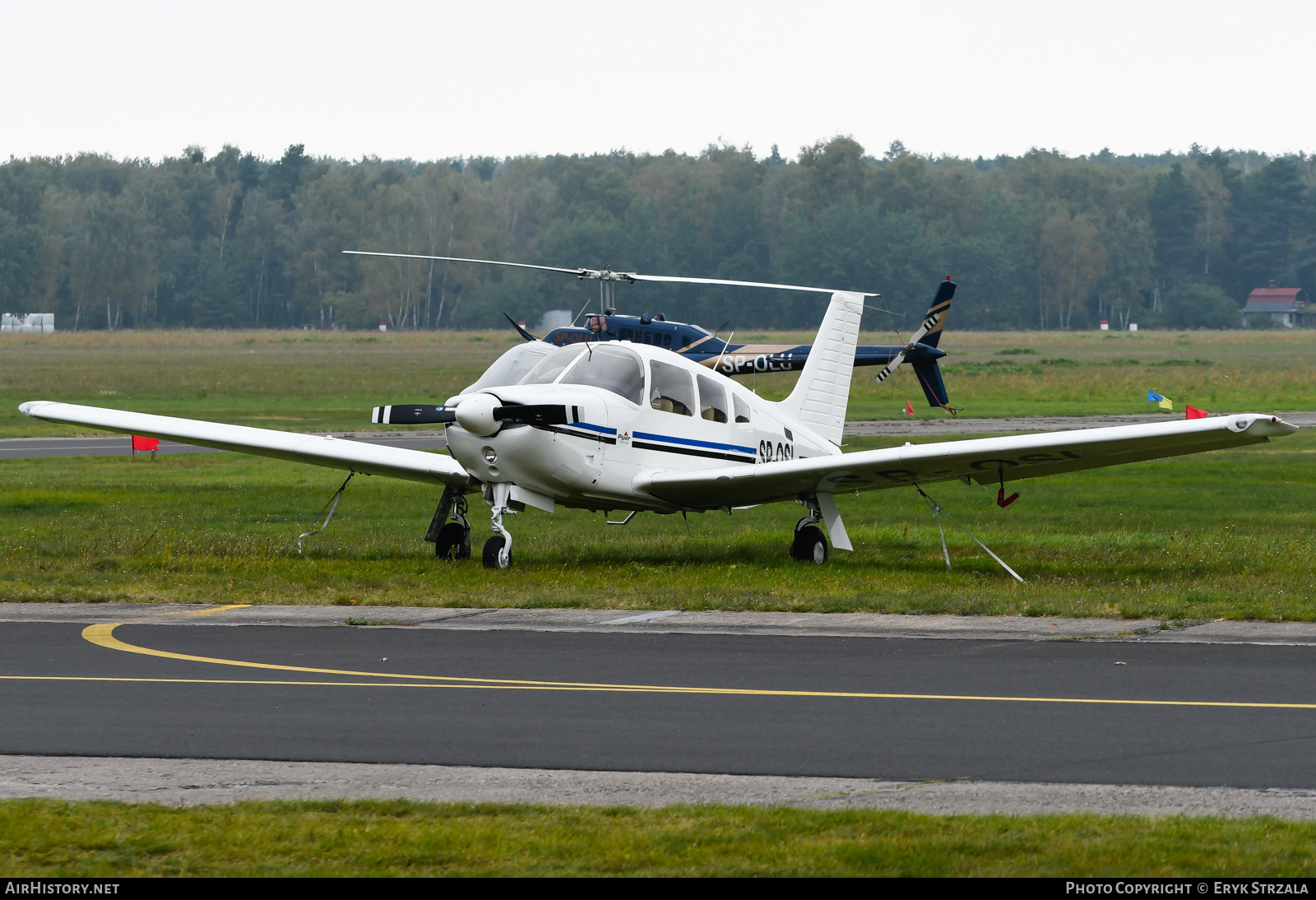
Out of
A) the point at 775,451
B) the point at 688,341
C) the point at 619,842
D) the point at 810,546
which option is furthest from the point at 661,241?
the point at 619,842

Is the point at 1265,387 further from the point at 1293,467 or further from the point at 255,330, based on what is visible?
the point at 255,330

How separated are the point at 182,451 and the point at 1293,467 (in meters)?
24.3

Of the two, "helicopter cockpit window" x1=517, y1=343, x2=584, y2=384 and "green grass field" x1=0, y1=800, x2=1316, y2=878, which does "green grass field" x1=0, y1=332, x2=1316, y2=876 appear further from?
"helicopter cockpit window" x1=517, y1=343, x2=584, y2=384

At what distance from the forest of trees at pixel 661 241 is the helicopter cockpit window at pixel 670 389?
13136 cm

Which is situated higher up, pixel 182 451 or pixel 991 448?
pixel 991 448

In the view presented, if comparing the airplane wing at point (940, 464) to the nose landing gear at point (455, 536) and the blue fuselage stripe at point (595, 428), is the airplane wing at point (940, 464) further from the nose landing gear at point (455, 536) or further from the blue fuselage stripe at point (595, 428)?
the nose landing gear at point (455, 536)

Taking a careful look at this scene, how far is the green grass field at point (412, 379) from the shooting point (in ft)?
164

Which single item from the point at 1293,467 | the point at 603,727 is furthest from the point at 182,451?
the point at 603,727

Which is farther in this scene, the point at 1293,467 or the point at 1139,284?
the point at 1139,284

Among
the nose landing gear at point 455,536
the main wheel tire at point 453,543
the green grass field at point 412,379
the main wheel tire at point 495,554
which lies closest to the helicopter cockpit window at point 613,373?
the main wheel tire at point 495,554

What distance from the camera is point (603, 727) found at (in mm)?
9562

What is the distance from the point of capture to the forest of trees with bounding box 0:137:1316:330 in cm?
16350

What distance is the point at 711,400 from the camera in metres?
18.6

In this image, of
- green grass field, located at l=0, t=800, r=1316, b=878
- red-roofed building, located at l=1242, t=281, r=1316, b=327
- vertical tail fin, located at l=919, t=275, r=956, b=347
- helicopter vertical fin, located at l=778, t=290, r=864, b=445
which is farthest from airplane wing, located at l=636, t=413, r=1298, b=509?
red-roofed building, located at l=1242, t=281, r=1316, b=327
